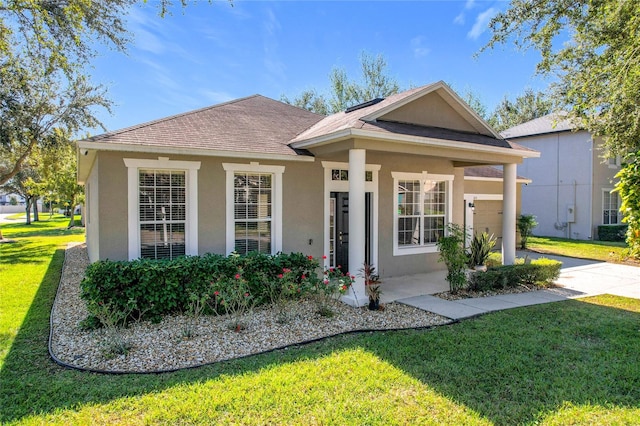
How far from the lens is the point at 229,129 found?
903 cm

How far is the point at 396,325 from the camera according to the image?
6.51 m

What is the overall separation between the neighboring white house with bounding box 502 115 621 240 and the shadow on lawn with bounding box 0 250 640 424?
16.8 meters

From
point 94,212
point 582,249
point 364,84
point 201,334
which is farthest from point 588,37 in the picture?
point 364,84

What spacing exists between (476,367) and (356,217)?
3578 mm

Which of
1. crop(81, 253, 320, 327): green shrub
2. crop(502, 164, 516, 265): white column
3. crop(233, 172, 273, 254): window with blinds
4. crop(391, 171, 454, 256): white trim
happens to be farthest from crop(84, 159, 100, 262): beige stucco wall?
crop(502, 164, 516, 265): white column

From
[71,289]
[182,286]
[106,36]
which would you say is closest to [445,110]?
[182,286]

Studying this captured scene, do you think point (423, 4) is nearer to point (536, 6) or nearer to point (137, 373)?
point (536, 6)

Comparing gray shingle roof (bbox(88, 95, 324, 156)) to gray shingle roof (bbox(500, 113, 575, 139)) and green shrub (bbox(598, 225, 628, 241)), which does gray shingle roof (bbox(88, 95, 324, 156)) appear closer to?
gray shingle roof (bbox(500, 113, 575, 139))

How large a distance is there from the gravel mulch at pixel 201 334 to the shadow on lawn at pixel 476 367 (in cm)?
25

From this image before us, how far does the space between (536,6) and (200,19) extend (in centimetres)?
744

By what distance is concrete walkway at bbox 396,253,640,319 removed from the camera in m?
7.53

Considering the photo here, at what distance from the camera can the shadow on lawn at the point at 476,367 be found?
13.1 feet

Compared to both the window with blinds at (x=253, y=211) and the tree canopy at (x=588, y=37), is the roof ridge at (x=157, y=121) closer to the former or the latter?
the window with blinds at (x=253, y=211)

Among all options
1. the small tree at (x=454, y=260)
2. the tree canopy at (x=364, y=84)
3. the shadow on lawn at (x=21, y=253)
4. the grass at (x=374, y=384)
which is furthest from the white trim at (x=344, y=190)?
the tree canopy at (x=364, y=84)
